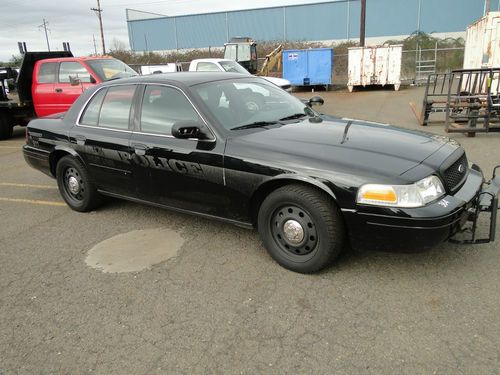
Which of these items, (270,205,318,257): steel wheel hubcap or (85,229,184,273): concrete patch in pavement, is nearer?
(270,205,318,257): steel wheel hubcap

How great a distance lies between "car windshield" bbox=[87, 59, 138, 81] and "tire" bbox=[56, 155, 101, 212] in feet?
15.8

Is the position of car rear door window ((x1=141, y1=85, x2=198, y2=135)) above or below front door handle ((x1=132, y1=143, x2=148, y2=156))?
above

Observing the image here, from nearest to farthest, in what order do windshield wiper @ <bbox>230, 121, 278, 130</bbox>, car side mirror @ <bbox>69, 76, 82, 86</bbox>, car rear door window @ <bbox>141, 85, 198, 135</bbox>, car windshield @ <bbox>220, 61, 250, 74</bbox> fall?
windshield wiper @ <bbox>230, 121, 278, 130</bbox>, car rear door window @ <bbox>141, 85, 198, 135</bbox>, car side mirror @ <bbox>69, 76, 82, 86</bbox>, car windshield @ <bbox>220, 61, 250, 74</bbox>

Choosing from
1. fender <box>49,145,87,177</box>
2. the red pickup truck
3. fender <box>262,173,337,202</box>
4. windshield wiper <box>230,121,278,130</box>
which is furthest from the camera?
the red pickup truck

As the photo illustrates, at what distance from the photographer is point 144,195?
441 cm

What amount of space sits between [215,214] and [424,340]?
1.99 metres

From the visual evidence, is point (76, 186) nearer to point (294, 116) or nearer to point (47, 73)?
point (294, 116)

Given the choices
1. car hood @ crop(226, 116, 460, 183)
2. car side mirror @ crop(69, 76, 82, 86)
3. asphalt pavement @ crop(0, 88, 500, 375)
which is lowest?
asphalt pavement @ crop(0, 88, 500, 375)

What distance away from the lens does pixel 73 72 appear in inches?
389

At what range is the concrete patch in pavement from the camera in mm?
3848

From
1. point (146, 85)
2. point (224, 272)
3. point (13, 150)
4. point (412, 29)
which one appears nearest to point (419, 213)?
point (224, 272)

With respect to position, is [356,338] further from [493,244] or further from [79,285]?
[79,285]

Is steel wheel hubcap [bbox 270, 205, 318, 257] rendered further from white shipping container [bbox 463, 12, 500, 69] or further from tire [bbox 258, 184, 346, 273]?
white shipping container [bbox 463, 12, 500, 69]

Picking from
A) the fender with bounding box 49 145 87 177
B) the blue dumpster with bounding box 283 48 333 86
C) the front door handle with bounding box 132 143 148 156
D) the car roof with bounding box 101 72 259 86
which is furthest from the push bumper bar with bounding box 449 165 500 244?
the blue dumpster with bounding box 283 48 333 86
